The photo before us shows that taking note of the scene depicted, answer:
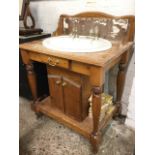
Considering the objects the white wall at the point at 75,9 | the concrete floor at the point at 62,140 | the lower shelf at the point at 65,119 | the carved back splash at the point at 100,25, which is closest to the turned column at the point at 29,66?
the lower shelf at the point at 65,119

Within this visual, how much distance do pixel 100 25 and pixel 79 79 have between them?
0.47m

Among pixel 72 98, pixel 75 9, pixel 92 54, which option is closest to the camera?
pixel 92 54

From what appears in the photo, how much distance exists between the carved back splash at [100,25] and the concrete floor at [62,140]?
776 mm

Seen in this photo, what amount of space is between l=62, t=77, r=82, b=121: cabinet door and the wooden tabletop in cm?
26

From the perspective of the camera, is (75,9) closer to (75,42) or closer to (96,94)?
(75,42)

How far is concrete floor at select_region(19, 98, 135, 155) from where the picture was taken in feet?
4.07

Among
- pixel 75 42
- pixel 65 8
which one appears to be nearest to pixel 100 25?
pixel 75 42

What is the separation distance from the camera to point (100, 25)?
128 centimetres

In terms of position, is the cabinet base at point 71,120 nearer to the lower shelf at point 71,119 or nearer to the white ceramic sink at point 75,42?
the lower shelf at point 71,119
